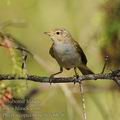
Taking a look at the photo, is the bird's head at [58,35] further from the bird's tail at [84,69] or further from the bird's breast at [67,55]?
the bird's tail at [84,69]

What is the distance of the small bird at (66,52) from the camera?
6305mm

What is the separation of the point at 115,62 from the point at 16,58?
2.35 metres

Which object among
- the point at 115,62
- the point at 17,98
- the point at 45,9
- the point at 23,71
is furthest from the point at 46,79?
the point at 45,9

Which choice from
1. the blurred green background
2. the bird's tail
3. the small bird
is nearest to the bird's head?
the small bird

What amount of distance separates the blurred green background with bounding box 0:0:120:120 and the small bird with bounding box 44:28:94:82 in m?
0.13

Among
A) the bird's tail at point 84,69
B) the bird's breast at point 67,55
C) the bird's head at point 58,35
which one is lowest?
the bird's tail at point 84,69

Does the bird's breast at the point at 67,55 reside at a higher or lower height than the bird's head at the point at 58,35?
lower

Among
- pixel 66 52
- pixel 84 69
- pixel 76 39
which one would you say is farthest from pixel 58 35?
pixel 76 39

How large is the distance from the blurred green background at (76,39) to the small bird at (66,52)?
0.13 metres

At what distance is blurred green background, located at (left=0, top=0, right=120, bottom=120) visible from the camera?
6026mm

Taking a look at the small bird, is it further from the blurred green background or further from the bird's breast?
the blurred green background

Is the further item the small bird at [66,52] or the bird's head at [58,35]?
the bird's head at [58,35]

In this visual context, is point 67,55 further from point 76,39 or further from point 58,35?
point 76,39

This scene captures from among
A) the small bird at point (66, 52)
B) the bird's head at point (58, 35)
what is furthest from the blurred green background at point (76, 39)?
the bird's head at point (58, 35)
